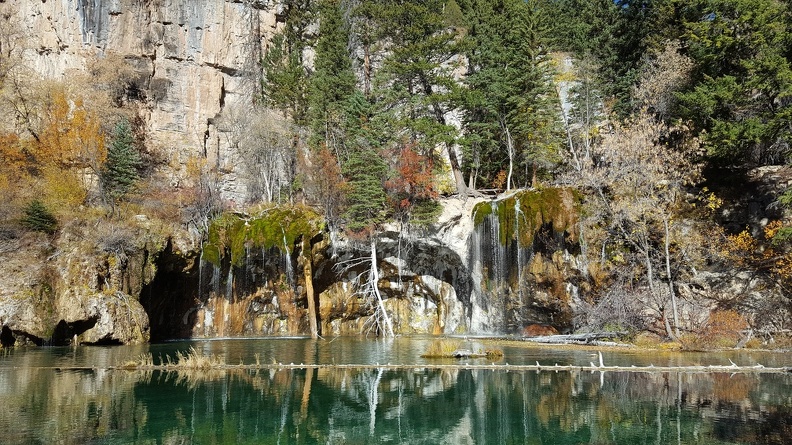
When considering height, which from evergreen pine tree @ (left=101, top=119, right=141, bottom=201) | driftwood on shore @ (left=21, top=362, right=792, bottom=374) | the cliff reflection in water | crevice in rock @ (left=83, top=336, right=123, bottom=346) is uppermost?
evergreen pine tree @ (left=101, top=119, right=141, bottom=201)

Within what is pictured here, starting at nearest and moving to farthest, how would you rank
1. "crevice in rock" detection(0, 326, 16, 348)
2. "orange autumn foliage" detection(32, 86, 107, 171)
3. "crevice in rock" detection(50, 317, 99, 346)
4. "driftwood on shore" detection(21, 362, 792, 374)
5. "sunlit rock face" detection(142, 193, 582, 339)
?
"driftwood on shore" detection(21, 362, 792, 374) → "crevice in rock" detection(0, 326, 16, 348) → "crevice in rock" detection(50, 317, 99, 346) → "sunlit rock face" detection(142, 193, 582, 339) → "orange autumn foliage" detection(32, 86, 107, 171)

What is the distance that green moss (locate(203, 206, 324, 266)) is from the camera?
1353 inches

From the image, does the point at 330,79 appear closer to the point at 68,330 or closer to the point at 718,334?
the point at 68,330

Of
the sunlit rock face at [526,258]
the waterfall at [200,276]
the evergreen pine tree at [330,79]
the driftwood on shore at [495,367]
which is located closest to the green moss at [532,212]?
the sunlit rock face at [526,258]

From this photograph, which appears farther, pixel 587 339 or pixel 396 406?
pixel 587 339

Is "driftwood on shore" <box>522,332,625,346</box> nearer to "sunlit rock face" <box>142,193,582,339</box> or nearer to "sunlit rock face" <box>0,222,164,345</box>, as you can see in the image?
"sunlit rock face" <box>142,193,582,339</box>

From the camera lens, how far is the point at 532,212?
30.6m

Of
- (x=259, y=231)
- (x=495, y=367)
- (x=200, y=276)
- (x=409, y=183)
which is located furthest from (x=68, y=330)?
(x=495, y=367)

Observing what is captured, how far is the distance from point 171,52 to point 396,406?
4791 centimetres

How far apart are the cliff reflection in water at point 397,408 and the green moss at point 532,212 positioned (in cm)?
1366

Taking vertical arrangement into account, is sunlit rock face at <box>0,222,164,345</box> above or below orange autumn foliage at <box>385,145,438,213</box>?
below

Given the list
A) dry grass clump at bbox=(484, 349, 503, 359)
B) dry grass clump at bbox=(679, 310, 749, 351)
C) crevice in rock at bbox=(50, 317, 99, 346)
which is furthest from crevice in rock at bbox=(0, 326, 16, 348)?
dry grass clump at bbox=(679, 310, 749, 351)

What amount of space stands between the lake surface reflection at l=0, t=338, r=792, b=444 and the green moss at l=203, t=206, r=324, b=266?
15.8 meters

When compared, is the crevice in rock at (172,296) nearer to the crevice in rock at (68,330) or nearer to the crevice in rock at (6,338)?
the crevice in rock at (68,330)
